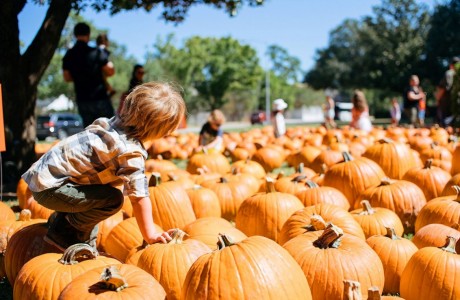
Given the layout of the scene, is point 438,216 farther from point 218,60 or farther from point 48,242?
point 218,60

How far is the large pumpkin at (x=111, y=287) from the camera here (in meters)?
2.18

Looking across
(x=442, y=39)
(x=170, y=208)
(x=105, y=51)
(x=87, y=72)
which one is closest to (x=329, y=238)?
(x=170, y=208)

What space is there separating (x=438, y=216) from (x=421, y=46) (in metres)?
39.9

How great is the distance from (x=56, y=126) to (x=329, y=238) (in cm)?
2872

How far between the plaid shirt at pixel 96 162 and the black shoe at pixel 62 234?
0.28 metres

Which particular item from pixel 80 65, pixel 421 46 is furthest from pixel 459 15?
pixel 80 65

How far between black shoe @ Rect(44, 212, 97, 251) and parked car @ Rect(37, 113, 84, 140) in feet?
86.1

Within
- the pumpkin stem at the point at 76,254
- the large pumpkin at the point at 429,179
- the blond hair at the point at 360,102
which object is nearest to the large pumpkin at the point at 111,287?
the pumpkin stem at the point at 76,254

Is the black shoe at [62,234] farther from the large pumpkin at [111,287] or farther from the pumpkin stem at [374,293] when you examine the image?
the pumpkin stem at [374,293]

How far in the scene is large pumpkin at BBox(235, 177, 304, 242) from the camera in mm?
4070

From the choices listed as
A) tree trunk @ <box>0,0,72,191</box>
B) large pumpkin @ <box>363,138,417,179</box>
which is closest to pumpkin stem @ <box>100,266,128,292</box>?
large pumpkin @ <box>363,138,417,179</box>

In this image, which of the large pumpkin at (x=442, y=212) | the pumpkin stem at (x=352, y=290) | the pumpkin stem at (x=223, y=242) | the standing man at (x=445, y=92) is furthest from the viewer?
the standing man at (x=445, y=92)

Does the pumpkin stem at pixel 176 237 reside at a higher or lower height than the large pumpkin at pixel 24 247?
higher

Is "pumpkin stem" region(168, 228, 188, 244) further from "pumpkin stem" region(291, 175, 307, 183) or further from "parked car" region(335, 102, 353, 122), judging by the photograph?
"parked car" region(335, 102, 353, 122)
